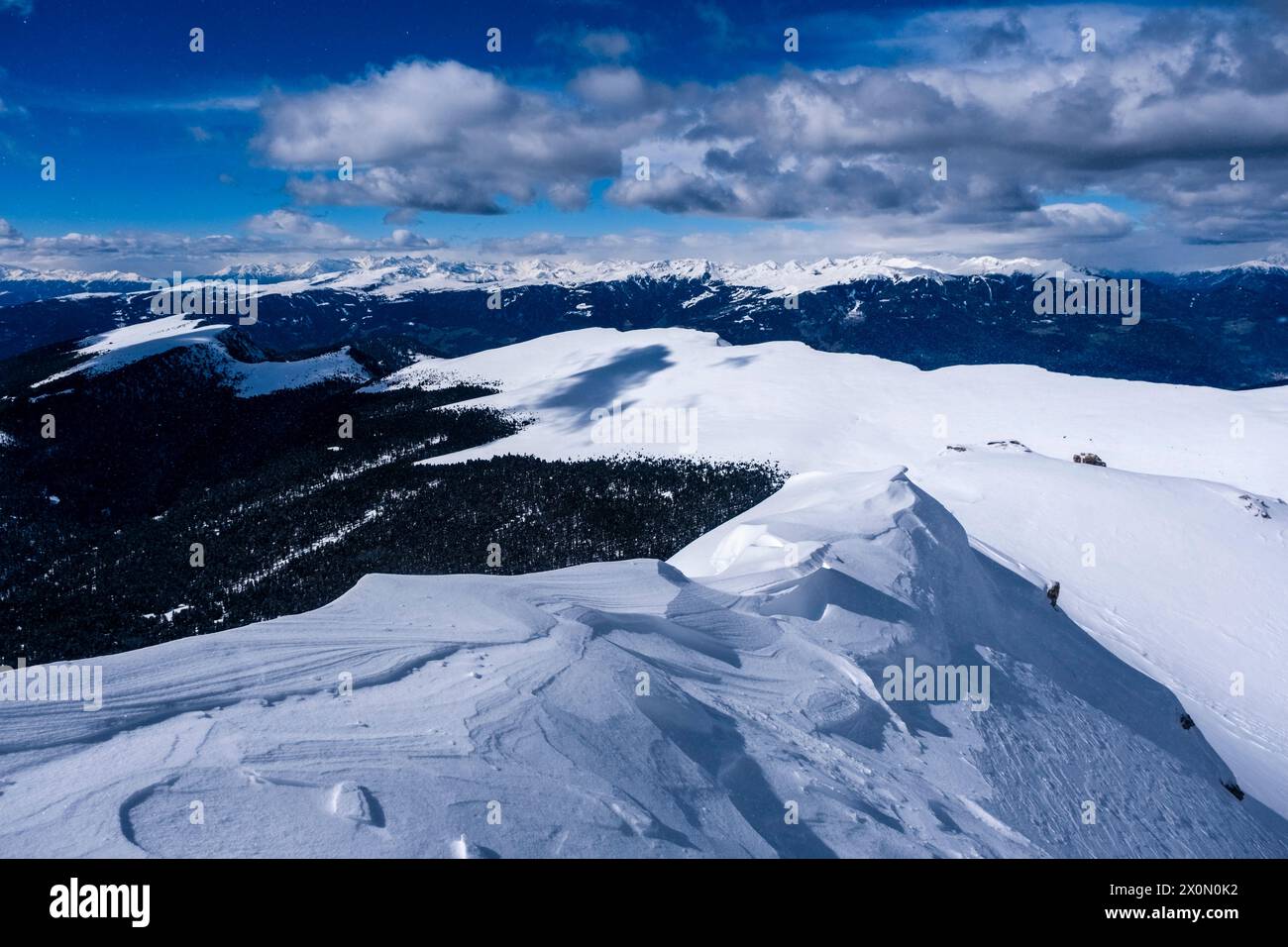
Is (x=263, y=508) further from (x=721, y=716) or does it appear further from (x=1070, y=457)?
(x=1070, y=457)

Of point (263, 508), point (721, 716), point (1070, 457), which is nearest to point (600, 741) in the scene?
point (721, 716)

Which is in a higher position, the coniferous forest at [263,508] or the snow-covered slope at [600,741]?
the snow-covered slope at [600,741]

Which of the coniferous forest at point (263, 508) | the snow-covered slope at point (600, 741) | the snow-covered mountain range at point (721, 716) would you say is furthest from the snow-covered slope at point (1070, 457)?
the coniferous forest at point (263, 508)

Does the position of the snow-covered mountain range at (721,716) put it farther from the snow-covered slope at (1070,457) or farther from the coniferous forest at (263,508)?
the coniferous forest at (263,508)

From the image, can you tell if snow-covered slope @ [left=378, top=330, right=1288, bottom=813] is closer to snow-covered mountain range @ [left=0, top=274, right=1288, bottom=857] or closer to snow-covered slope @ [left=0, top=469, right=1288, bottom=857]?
snow-covered mountain range @ [left=0, top=274, right=1288, bottom=857]
